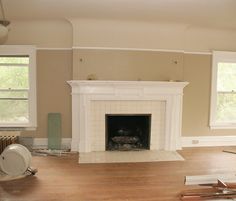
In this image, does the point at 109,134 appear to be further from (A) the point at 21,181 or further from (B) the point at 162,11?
(B) the point at 162,11

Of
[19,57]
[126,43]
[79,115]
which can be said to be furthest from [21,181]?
[126,43]

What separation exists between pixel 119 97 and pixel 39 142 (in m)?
1.78

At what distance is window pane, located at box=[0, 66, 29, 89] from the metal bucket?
168 centimetres

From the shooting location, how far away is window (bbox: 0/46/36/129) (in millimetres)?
4730

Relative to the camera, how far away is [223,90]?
5.25 metres

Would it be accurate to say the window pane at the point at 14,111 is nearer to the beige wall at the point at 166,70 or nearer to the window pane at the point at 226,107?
the beige wall at the point at 166,70

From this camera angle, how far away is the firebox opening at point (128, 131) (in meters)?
4.95

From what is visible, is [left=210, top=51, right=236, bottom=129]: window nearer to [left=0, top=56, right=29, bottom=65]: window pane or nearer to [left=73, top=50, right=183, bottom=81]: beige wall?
[left=73, top=50, right=183, bottom=81]: beige wall

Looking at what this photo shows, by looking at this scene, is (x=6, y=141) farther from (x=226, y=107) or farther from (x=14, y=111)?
(x=226, y=107)

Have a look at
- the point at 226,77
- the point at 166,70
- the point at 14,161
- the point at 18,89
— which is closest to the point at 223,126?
the point at 226,77

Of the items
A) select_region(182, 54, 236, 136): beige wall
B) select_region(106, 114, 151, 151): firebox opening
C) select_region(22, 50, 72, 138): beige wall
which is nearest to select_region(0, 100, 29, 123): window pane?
select_region(22, 50, 72, 138): beige wall

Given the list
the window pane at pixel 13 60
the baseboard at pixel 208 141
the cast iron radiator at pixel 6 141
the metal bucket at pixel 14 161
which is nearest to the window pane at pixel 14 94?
the window pane at pixel 13 60

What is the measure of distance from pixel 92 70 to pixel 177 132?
205 cm

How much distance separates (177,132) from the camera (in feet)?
16.2
